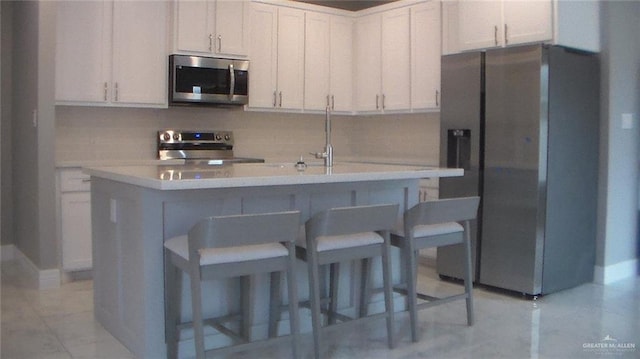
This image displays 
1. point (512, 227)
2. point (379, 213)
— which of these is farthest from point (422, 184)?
point (379, 213)

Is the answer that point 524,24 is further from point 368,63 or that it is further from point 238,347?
point 238,347

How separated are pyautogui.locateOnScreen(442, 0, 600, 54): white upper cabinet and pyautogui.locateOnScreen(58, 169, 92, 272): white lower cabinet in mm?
3023

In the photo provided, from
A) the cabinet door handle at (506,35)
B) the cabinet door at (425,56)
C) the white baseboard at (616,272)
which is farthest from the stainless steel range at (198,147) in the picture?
the white baseboard at (616,272)

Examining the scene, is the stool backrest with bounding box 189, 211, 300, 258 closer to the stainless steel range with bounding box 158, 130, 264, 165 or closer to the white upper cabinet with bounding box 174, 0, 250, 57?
the stainless steel range with bounding box 158, 130, 264, 165

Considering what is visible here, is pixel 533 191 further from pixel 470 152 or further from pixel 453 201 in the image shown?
pixel 453 201

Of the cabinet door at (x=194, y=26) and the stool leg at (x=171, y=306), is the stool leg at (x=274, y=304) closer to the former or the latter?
the stool leg at (x=171, y=306)

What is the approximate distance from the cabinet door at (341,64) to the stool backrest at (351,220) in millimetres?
3096

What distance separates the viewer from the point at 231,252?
8.41 ft

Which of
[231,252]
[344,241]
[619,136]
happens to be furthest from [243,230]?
[619,136]

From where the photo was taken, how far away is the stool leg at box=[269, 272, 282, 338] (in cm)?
302

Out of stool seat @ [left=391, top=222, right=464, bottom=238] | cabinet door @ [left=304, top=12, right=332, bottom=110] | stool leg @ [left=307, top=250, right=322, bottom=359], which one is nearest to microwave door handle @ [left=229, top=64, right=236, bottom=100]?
cabinet door @ [left=304, top=12, right=332, bottom=110]

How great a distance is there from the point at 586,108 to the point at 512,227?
1.04 m

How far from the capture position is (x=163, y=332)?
2871 mm

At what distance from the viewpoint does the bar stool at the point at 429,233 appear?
10.5 feet
